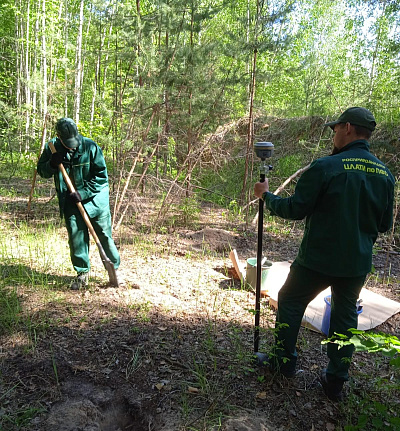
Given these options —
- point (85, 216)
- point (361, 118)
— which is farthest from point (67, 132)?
point (361, 118)

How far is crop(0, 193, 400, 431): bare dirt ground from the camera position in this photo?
2.36 m

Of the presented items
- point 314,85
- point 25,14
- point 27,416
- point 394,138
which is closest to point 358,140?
point 27,416

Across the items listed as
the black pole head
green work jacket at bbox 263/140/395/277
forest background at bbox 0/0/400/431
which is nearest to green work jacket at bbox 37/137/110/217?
forest background at bbox 0/0/400/431

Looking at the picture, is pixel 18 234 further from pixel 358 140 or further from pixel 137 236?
pixel 358 140

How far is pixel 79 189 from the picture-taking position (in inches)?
153

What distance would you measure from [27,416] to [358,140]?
9.70 ft

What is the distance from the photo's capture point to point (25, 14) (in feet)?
49.3

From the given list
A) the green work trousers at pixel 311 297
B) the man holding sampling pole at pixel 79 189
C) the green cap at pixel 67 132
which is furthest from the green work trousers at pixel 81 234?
the green work trousers at pixel 311 297

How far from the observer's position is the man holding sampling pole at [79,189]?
370cm

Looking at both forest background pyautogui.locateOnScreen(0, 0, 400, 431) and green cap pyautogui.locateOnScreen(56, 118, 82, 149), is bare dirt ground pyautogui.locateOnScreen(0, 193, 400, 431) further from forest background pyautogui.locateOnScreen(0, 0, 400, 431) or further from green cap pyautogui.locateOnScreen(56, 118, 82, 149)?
green cap pyautogui.locateOnScreen(56, 118, 82, 149)

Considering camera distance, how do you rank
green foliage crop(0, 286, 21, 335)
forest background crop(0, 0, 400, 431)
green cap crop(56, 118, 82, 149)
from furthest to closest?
1. green cap crop(56, 118, 82, 149)
2. green foliage crop(0, 286, 21, 335)
3. forest background crop(0, 0, 400, 431)

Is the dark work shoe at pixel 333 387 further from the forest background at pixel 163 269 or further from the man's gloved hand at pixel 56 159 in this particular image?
the man's gloved hand at pixel 56 159

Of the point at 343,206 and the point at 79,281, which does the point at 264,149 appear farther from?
the point at 79,281

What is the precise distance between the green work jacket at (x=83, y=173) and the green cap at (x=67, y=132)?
0.52 ft
